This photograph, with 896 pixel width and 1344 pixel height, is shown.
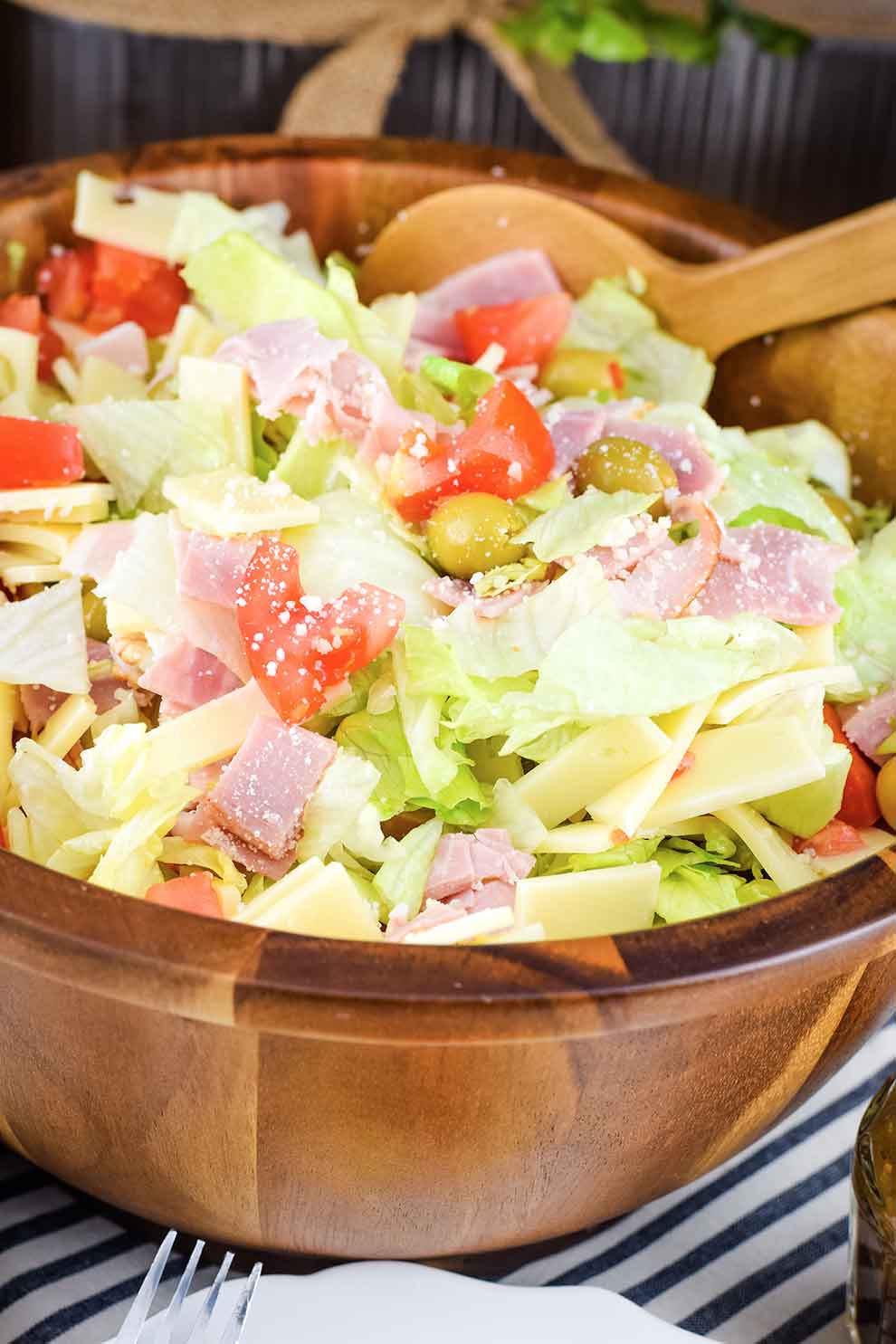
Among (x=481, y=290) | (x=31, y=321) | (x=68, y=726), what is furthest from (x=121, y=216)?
(x=68, y=726)

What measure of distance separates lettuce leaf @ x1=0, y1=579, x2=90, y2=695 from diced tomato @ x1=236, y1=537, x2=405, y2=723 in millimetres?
210

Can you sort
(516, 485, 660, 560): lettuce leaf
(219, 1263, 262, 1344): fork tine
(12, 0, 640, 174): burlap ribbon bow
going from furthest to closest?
(12, 0, 640, 174): burlap ribbon bow
(516, 485, 660, 560): lettuce leaf
(219, 1263, 262, 1344): fork tine

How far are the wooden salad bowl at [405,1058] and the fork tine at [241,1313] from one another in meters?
0.07

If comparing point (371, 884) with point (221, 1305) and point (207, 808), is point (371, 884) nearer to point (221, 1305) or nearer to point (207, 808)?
point (207, 808)

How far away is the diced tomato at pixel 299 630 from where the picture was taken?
167 centimetres

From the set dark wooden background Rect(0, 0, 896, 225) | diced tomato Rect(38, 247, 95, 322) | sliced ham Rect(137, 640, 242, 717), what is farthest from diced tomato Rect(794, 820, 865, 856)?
dark wooden background Rect(0, 0, 896, 225)

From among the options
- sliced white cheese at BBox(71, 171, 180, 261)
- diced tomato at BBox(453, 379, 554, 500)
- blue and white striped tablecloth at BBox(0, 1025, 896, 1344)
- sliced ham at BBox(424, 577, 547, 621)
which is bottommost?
blue and white striped tablecloth at BBox(0, 1025, 896, 1344)

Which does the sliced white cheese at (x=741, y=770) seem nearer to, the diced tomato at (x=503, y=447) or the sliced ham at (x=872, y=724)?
the sliced ham at (x=872, y=724)

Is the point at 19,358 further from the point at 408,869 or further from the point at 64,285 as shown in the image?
the point at 408,869

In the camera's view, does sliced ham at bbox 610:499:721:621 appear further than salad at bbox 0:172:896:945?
Yes

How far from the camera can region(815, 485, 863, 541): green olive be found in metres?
2.32

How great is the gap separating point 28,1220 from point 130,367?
4.15ft

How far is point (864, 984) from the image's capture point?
4.86 feet

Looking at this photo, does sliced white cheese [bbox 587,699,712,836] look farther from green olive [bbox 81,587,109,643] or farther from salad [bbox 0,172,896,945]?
green olive [bbox 81,587,109,643]
